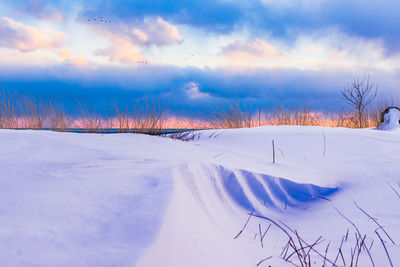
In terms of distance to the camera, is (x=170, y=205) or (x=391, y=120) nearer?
(x=170, y=205)

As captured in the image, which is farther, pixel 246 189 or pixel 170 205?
pixel 246 189

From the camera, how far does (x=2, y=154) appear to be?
1.54m

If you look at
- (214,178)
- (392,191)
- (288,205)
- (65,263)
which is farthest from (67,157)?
(392,191)

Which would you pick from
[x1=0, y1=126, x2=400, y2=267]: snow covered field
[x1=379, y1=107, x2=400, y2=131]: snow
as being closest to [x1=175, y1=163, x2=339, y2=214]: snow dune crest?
[x1=0, y1=126, x2=400, y2=267]: snow covered field

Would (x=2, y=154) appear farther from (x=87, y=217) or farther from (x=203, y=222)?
(x=203, y=222)

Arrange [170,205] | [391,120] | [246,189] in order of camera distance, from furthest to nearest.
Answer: [391,120] < [246,189] < [170,205]

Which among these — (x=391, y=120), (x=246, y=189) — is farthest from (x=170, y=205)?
(x=391, y=120)

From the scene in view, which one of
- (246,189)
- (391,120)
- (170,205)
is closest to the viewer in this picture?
(170,205)

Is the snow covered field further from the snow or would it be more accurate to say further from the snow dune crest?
the snow

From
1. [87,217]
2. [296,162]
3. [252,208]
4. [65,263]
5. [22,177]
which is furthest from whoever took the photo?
[296,162]

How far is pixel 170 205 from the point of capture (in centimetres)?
106

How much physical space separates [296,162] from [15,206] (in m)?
2.02

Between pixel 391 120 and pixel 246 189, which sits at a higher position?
pixel 391 120

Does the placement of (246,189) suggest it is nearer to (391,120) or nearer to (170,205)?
(170,205)
